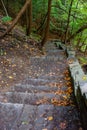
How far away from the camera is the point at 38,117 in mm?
4109

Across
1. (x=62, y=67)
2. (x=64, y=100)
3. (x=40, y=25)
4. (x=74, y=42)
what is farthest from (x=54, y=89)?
(x=74, y=42)

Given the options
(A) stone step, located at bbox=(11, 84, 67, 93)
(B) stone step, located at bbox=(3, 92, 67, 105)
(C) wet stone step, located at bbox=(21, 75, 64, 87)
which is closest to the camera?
(B) stone step, located at bbox=(3, 92, 67, 105)

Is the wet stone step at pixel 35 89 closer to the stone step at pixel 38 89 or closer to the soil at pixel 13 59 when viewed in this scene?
the stone step at pixel 38 89

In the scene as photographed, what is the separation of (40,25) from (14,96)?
45.8 ft

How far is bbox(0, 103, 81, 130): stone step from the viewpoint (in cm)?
380

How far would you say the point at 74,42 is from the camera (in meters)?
21.3

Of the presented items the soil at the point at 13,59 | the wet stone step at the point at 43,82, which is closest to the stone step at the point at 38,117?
the soil at the point at 13,59

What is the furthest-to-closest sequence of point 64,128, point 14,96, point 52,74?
point 52,74, point 14,96, point 64,128

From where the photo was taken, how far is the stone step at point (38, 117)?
3799 millimetres

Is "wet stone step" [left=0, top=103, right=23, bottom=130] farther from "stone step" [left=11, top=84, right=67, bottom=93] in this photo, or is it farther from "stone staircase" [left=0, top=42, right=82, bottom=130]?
"stone step" [left=11, top=84, right=67, bottom=93]

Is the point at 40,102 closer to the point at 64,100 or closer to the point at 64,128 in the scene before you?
the point at 64,100

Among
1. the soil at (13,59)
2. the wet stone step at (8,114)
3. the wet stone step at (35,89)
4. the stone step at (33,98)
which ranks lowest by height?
the soil at (13,59)

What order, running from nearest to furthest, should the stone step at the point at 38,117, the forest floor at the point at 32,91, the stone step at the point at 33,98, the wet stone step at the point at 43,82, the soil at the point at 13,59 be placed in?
the stone step at the point at 38,117
the forest floor at the point at 32,91
the stone step at the point at 33,98
the wet stone step at the point at 43,82
the soil at the point at 13,59

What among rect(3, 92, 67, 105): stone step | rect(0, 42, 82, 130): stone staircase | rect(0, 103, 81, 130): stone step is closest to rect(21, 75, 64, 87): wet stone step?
rect(0, 42, 82, 130): stone staircase
